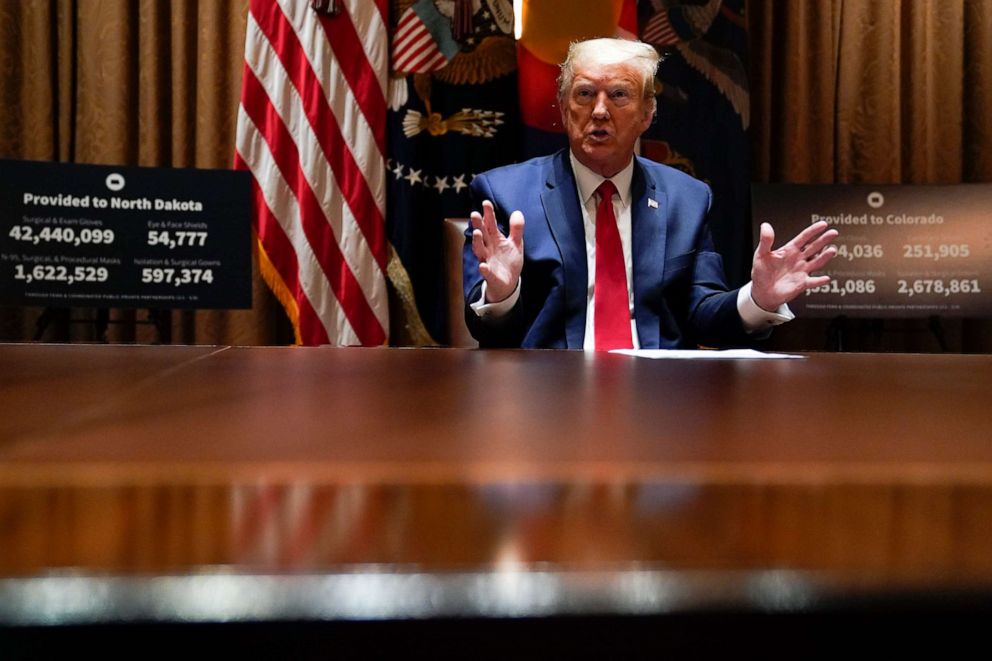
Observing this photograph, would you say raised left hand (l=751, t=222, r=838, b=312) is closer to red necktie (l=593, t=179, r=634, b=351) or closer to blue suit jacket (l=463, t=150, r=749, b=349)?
blue suit jacket (l=463, t=150, r=749, b=349)

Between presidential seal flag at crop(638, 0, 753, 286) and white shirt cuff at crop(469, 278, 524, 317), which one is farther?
presidential seal flag at crop(638, 0, 753, 286)

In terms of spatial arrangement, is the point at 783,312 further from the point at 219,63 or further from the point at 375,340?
the point at 219,63

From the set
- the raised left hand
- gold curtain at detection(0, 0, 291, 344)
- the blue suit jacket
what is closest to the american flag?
gold curtain at detection(0, 0, 291, 344)

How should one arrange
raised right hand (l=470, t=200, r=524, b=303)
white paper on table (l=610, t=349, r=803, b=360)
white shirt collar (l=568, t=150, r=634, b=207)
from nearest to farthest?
white paper on table (l=610, t=349, r=803, b=360), raised right hand (l=470, t=200, r=524, b=303), white shirt collar (l=568, t=150, r=634, b=207)

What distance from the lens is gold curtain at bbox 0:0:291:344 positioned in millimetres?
2525

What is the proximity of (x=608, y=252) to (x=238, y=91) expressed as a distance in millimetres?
1726

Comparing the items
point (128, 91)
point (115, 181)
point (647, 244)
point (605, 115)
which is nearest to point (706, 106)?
point (605, 115)

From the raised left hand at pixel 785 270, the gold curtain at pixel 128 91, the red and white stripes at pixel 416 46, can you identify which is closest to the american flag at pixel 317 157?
the red and white stripes at pixel 416 46

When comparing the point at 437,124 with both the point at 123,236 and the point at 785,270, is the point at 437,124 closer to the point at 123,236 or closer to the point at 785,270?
the point at 123,236

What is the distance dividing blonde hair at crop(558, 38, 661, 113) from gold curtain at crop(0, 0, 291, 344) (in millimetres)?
1407

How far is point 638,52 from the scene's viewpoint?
175 centimetres

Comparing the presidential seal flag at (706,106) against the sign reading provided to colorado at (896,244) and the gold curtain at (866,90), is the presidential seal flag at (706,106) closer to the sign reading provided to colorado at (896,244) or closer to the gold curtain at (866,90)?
the sign reading provided to colorado at (896,244)

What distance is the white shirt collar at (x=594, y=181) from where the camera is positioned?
1.62m

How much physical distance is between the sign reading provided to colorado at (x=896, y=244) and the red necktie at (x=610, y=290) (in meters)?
1.09
